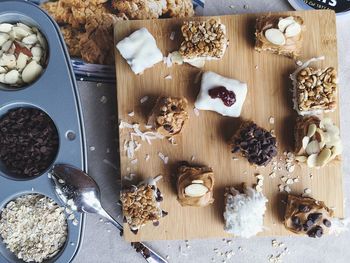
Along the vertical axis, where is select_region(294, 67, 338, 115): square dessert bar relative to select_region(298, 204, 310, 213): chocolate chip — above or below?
above

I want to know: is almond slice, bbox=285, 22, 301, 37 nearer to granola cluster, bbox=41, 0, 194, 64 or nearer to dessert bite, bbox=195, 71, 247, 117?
dessert bite, bbox=195, 71, 247, 117

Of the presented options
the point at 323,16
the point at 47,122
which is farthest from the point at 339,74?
the point at 47,122

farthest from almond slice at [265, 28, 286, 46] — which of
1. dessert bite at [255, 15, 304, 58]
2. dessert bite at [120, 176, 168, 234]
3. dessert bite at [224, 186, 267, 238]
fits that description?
dessert bite at [120, 176, 168, 234]

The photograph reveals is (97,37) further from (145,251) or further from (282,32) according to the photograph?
(145,251)

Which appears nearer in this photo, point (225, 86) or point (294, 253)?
point (225, 86)

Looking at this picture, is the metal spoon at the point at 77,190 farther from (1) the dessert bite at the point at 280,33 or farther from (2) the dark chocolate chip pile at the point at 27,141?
(1) the dessert bite at the point at 280,33

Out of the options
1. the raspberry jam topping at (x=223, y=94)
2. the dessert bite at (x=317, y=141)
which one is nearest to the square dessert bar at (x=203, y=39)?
the raspberry jam topping at (x=223, y=94)

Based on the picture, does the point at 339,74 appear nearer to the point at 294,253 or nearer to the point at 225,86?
the point at 225,86

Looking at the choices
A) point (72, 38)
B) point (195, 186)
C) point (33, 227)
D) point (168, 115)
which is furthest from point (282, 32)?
point (33, 227)
